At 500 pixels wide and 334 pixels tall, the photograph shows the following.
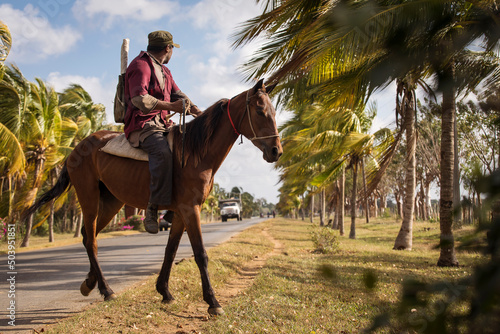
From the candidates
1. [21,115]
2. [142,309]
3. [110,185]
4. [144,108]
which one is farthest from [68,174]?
[21,115]

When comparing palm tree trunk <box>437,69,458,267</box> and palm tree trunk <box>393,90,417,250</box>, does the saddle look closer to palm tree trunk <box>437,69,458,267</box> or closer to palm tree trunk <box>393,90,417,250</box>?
palm tree trunk <box>437,69,458,267</box>

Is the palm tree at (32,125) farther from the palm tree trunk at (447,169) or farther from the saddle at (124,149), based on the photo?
the palm tree trunk at (447,169)

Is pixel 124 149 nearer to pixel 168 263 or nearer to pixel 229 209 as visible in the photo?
pixel 168 263

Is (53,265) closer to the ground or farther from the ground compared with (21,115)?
closer to the ground

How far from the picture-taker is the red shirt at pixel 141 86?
4332mm

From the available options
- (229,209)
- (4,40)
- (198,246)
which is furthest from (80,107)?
(229,209)

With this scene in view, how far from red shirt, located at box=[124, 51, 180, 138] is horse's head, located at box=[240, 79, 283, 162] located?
1167 mm

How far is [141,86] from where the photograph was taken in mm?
4301

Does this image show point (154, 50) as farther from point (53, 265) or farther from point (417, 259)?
point (417, 259)

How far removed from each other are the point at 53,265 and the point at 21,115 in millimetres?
8248

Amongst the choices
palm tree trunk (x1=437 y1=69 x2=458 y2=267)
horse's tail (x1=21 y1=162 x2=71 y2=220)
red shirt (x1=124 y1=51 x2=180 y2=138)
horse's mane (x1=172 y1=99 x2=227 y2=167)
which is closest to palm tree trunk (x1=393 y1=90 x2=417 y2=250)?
palm tree trunk (x1=437 y1=69 x2=458 y2=267)

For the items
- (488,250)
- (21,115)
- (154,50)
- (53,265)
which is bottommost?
(53,265)

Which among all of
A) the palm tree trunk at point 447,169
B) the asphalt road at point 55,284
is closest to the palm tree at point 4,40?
the asphalt road at point 55,284

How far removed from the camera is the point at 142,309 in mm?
4164
